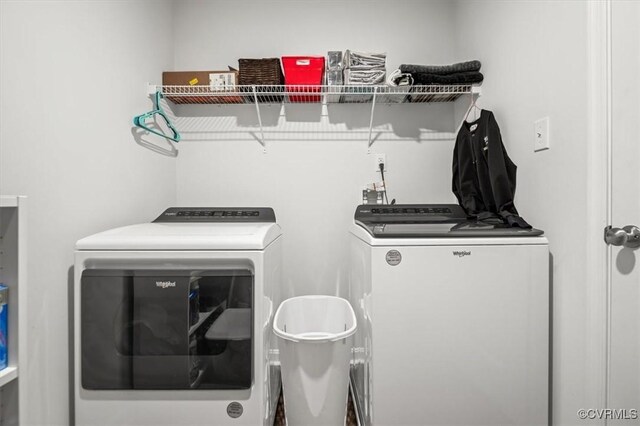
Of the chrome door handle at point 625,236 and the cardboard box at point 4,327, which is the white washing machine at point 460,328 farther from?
the cardboard box at point 4,327

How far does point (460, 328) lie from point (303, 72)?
153 centimetres

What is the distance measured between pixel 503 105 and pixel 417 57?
76 centimetres

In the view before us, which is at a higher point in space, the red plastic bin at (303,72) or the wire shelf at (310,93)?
the red plastic bin at (303,72)

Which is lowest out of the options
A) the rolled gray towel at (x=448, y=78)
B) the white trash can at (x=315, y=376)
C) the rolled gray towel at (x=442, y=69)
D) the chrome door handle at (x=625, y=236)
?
the white trash can at (x=315, y=376)

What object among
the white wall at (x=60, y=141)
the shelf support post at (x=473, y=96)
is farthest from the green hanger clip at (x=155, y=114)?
the shelf support post at (x=473, y=96)

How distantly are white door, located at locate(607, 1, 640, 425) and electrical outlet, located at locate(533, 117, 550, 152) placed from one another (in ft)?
0.77

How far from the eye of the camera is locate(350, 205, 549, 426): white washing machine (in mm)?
1110

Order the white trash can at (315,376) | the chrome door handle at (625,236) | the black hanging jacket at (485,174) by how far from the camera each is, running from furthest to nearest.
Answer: the black hanging jacket at (485,174), the white trash can at (315,376), the chrome door handle at (625,236)

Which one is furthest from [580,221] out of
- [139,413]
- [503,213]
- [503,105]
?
[139,413]

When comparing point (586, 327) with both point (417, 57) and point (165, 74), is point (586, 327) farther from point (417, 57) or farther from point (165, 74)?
point (165, 74)

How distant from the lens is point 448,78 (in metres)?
1.68

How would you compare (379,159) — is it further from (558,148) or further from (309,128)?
(558,148)

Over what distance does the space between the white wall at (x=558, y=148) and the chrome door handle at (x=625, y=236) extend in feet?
0.31

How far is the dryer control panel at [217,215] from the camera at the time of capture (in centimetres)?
170
